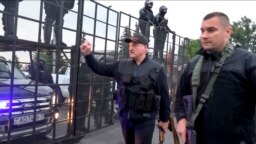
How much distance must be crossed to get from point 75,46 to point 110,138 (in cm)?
208

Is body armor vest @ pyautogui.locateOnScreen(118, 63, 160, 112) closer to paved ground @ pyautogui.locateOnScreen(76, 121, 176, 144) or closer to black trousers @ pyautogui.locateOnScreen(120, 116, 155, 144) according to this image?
black trousers @ pyautogui.locateOnScreen(120, 116, 155, 144)

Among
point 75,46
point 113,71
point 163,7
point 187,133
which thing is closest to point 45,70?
point 75,46

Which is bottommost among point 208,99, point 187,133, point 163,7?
point 187,133

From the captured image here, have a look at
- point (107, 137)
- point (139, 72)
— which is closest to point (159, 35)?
point (107, 137)

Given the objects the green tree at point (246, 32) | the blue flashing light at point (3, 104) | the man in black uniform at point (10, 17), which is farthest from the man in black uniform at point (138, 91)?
the green tree at point (246, 32)

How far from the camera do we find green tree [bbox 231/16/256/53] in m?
37.3

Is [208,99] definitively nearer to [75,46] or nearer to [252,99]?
[252,99]

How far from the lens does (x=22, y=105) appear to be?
19.6ft

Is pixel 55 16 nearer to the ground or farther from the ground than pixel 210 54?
farther from the ground

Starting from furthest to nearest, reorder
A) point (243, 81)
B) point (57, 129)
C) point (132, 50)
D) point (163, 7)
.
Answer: point (163, 7) < point (57, 129) < point (132, 50) < point (243, 81)

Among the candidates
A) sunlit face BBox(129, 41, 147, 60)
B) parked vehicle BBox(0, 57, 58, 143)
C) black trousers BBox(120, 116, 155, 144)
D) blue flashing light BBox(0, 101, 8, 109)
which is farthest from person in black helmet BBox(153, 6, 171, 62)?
black trousers BBox(120, 116, 155, 144)

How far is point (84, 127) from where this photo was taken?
8.00 metres

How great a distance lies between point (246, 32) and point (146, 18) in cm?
2940

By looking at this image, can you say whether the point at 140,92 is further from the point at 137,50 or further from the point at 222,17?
the point at 222,17
